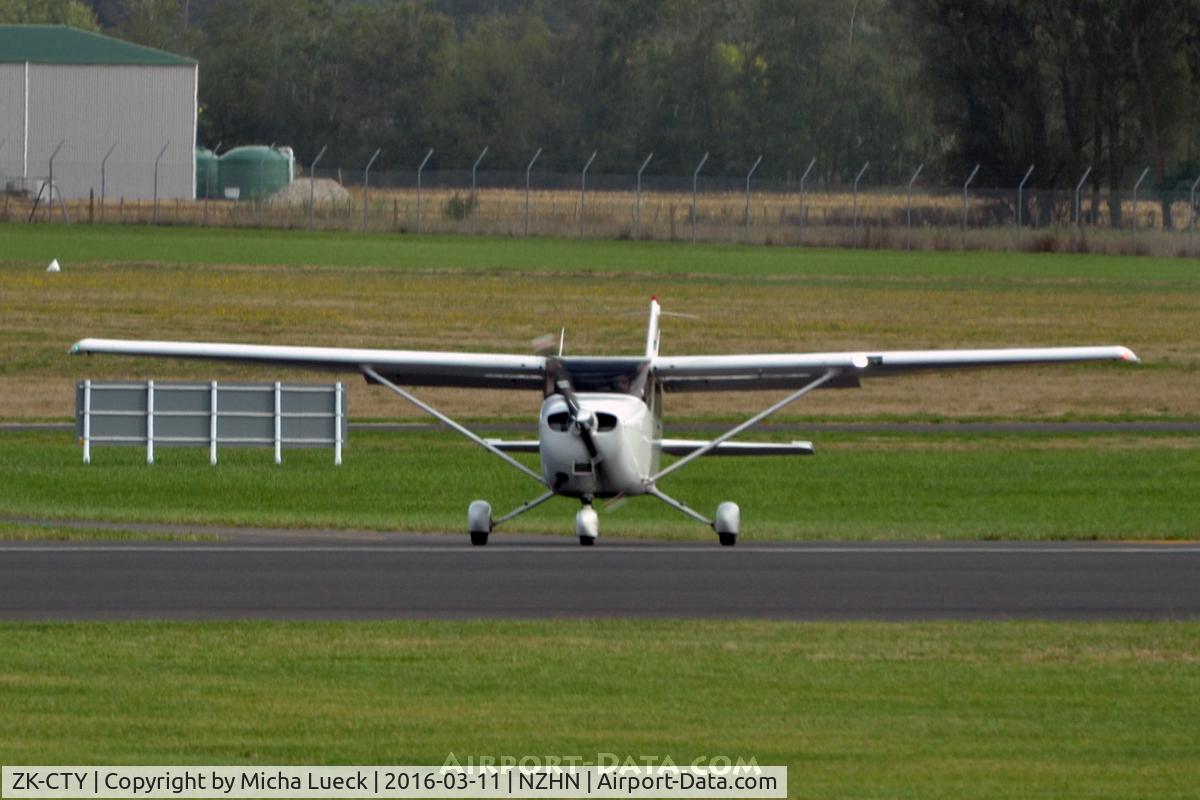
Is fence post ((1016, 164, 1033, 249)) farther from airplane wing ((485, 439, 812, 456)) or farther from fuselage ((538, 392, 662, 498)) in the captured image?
fuselage ((538, 392, 662, 498))

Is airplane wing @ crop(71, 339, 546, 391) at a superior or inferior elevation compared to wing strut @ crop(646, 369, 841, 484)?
superior

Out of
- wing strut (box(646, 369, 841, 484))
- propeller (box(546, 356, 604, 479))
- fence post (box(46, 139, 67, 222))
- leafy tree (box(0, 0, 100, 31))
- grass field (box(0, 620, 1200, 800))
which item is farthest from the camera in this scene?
leafy tree (box(0, 0, 100, 31))

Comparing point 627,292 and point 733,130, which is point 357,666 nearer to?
point 627,292

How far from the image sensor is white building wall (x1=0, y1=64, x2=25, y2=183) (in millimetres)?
90625

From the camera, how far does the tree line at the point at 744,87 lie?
8788cm

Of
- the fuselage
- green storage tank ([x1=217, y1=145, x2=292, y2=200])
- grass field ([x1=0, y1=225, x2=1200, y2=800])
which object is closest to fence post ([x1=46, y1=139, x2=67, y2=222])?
green storage tank ([x1=217, y1=145, x2=292, y2=200])

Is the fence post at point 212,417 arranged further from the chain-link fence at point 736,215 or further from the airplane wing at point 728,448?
the chain-link fence at point 736,215

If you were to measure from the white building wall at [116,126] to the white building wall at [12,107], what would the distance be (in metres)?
0.35

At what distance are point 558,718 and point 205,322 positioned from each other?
122 ft

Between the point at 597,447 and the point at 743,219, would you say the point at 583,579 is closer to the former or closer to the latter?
the point at 597,447

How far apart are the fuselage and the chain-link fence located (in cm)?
5114

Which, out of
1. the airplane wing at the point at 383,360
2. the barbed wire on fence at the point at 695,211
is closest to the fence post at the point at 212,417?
the airplane wing at the point at 383,360

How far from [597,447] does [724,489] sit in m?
7.51

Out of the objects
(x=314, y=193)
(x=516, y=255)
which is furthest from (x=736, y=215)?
(x=516, y=255)
